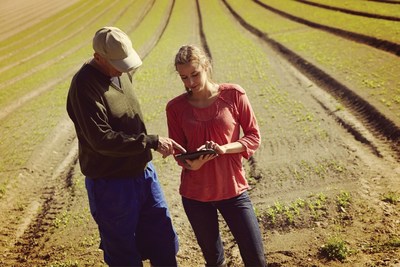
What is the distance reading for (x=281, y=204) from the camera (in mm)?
5781

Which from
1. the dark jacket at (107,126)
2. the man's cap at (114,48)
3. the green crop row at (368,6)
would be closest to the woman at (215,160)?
the dark jacket at (107,126)

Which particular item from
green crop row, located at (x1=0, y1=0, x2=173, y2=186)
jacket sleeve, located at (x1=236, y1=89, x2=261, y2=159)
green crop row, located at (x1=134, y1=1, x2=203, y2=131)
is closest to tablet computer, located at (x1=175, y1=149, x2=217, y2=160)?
jacket sleeve, located at (x1=236, y1=89, x2=261, y2=159)

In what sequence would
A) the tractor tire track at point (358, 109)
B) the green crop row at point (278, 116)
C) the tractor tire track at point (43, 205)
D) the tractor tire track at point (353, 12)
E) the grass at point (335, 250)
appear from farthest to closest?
the tractor tire track at point (353, 12) → the tractor tire track at point (358, 109) → the green crop row at point (278, 116) → the tractor tire track at point (43, 205) → the grass at point (335, 250)

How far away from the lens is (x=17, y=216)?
6652 millimetres

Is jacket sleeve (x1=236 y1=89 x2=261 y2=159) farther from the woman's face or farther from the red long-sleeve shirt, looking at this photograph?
the woman's face

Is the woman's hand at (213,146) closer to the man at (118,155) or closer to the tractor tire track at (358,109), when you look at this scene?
the man at (118,155)

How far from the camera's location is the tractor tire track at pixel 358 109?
24.2 ft

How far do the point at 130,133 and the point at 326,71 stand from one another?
9357mm

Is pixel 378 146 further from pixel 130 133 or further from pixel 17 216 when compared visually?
pixel 17 216

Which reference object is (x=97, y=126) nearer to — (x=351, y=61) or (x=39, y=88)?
(x=351, y=61)

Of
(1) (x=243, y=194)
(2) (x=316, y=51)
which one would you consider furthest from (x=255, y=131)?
(2) (x=316, y=51)

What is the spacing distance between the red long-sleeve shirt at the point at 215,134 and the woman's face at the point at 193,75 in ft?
0.62

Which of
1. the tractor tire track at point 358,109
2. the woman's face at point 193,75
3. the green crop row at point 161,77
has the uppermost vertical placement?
the woman's face at point 193,75

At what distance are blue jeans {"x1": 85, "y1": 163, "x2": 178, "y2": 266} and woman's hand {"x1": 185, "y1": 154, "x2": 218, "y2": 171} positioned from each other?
1.82 ft
